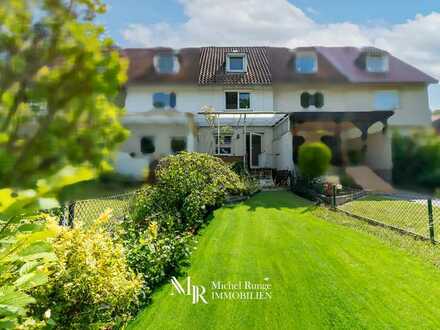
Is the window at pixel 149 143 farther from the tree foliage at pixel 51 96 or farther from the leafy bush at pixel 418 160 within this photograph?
the leafy bush at pixel 418 160

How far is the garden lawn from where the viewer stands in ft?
6.19

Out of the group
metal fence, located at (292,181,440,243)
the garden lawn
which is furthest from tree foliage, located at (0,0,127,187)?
metal fence, located at (292,181,440,243)

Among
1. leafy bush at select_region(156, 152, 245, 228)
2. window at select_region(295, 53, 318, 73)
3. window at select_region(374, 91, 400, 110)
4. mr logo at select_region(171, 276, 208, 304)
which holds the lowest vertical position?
mr logo at select_region(171, 276, 208, 304)

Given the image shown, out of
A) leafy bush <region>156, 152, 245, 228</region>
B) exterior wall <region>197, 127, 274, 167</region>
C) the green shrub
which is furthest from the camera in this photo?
exterior wall <region>197, 127, 274, 167</region>

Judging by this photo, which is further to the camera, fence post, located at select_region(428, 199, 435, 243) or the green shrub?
fence post, located at select_region(428, 199, 435, 243)

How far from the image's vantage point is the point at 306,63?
4141 mm

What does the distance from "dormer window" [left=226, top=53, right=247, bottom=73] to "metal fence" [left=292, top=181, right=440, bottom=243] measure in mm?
6598

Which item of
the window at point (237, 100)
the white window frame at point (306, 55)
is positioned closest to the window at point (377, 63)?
the white window frame at point (306, 55)

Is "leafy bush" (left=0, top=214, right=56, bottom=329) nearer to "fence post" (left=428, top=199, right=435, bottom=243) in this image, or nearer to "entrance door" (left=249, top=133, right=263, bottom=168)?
"fence post" (left=428, top=199, right=435, bottom=243)

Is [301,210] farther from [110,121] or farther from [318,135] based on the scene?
[110,121]

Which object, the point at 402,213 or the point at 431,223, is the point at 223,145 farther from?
the point at 431,223

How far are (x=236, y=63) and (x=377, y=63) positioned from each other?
7.16 m

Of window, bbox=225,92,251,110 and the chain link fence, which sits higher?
window, bbox=225,92,251,110

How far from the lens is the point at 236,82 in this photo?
9.98 meters
